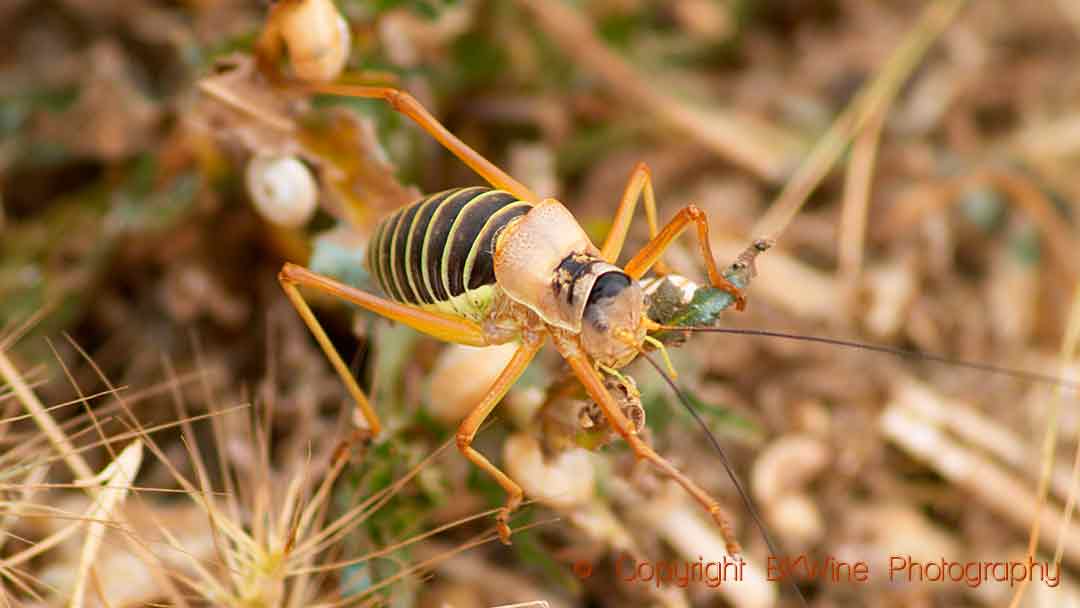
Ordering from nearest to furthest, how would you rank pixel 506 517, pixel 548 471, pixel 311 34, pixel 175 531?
pixel 506 517
pixel 548 471
pixel 311 34
pixel 175 531

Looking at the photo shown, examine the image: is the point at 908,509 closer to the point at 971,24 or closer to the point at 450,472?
the point at 450,472

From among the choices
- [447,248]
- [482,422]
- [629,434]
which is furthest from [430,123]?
[629,434]

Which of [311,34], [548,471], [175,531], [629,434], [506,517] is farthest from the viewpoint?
[175,531]

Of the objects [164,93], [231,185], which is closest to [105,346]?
[231,185]

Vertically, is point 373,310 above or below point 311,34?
below

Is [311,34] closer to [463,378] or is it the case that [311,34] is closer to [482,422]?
[463,378]

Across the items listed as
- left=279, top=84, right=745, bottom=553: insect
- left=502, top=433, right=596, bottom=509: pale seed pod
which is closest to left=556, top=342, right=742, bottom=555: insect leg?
left=279, top=84, right=745, bottom=553: insect

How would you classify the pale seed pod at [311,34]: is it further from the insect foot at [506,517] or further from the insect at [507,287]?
the insect foot at [506,517]
